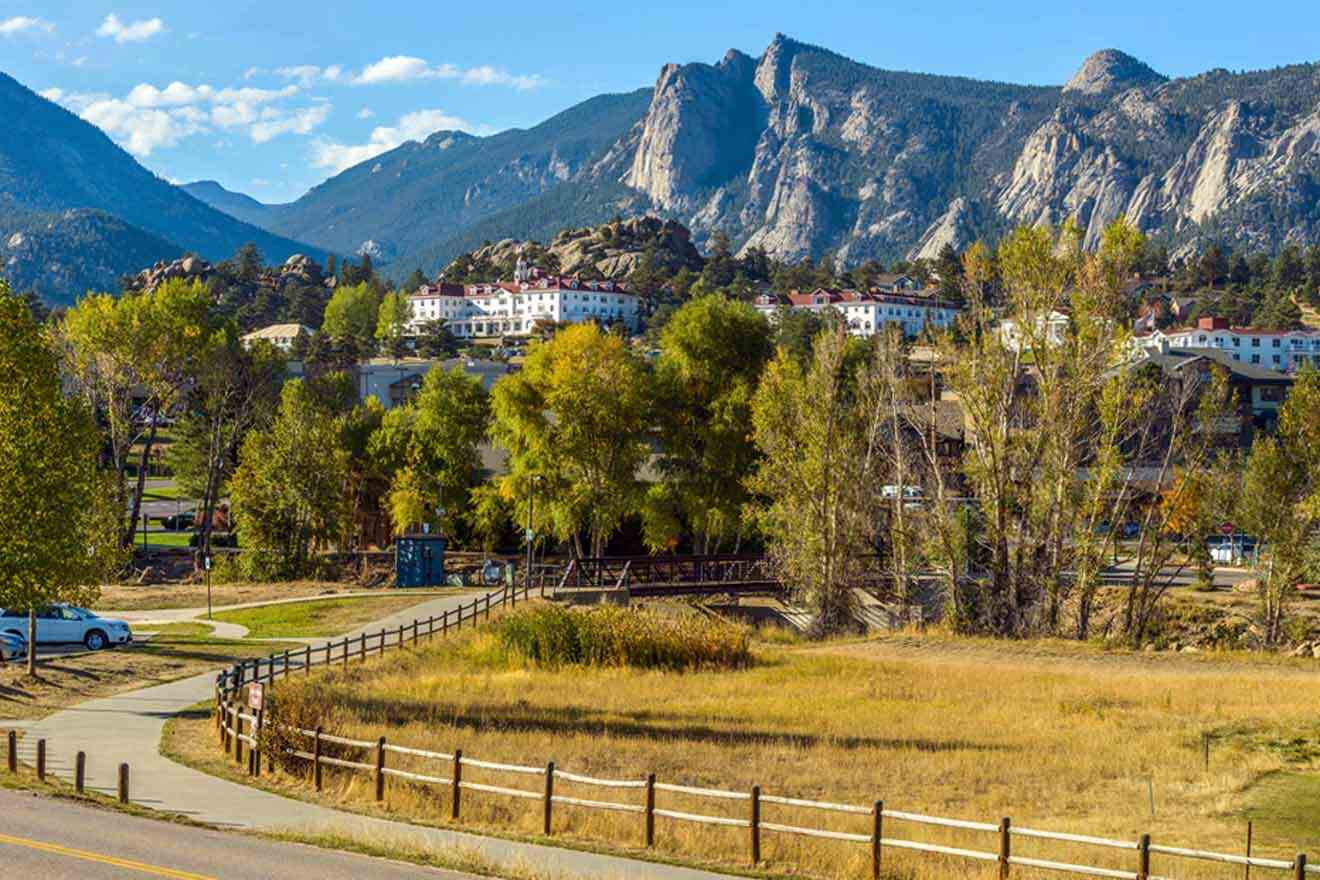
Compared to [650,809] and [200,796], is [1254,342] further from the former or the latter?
[200,796]

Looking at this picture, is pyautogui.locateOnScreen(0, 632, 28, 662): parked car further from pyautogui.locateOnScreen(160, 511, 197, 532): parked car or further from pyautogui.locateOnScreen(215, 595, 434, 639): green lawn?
pyautogui.locateOnScreen(160, 511, 197, 532): parked car

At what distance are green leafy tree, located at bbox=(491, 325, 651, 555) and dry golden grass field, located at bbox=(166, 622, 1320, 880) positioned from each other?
2342 centimetres

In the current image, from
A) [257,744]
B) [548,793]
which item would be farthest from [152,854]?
[257,744]

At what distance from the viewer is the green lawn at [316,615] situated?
2218 inches

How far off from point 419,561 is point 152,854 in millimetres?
53377

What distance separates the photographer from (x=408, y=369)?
142000mm

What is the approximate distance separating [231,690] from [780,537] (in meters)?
32.7

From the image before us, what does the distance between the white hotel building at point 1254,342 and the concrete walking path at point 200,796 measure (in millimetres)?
165419

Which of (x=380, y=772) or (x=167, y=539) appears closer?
(x=380, y=772)

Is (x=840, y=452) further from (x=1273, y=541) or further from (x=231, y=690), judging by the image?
(x=231, y=690)

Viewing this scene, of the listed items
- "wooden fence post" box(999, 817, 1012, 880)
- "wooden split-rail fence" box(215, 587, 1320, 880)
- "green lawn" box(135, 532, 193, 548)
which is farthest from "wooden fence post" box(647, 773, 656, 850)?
"green lawn" box(135, 532, 193, 548)

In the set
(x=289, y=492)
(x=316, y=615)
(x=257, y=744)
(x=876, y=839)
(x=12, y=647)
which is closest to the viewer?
(x=876, y=839)

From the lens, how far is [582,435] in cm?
7450

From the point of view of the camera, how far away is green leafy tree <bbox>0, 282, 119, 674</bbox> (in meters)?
39.8
